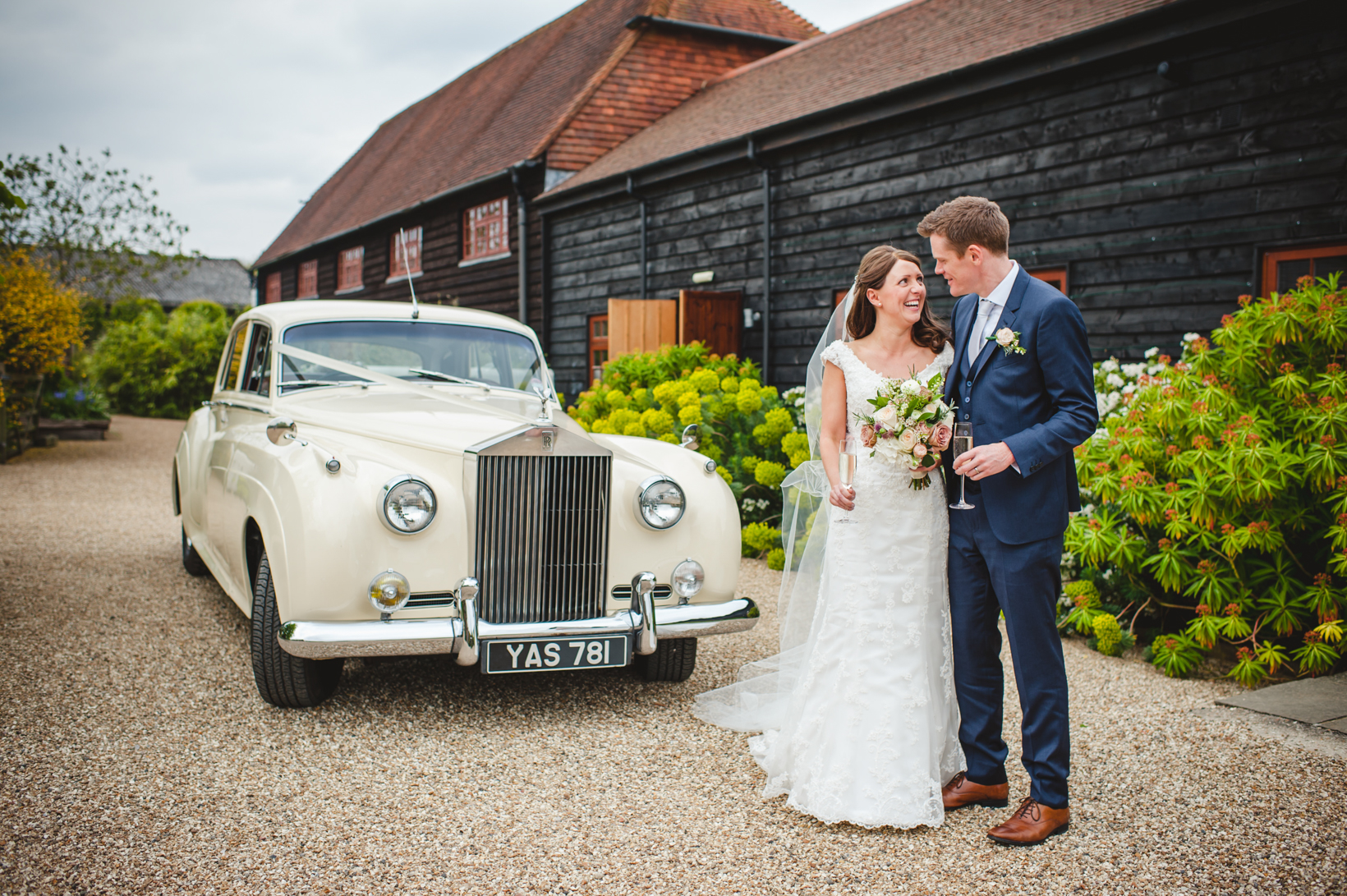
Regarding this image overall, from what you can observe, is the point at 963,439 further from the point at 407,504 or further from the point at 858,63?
the point at 858,63

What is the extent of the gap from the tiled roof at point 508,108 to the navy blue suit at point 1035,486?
12.1 metres

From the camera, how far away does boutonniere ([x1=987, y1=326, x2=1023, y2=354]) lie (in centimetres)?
263

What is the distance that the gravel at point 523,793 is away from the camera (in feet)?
8.30

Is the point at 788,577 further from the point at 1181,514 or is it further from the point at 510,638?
the point at 1181,514

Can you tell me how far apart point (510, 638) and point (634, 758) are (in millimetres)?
642

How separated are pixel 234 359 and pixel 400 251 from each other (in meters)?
13.3

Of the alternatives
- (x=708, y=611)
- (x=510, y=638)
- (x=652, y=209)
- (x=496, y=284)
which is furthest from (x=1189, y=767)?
(x=496, y=284)

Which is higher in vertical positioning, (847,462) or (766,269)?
(766,269)

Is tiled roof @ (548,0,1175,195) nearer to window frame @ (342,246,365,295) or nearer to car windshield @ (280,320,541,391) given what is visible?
car windshield @ (280,320,541,391)

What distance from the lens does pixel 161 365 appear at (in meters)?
23.7

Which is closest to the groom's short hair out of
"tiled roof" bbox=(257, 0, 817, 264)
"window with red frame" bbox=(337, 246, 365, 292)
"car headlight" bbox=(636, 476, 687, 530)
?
"car headlight" bbox=(636, 476, 687, 530)

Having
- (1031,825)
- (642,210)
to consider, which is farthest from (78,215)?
(1031,825)

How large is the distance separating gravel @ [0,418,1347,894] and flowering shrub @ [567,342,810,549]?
7.74ft

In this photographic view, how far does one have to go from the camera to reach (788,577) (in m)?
3.51
